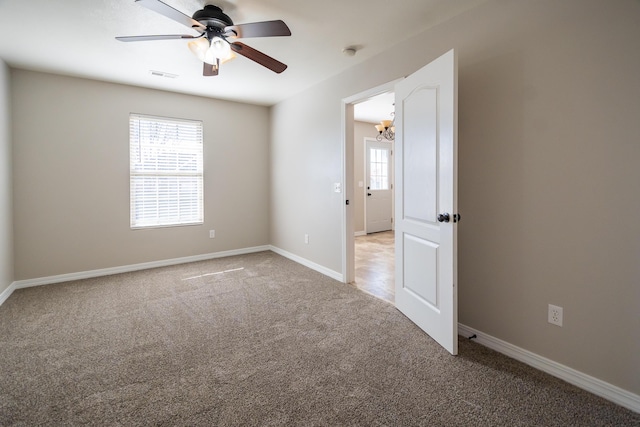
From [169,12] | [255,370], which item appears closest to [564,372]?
[255,370]

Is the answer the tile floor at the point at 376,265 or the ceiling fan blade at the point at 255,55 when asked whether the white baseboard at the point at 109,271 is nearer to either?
the tile floor at the point at 376,265

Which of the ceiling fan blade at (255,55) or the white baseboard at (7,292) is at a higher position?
the ceiling fan blade at (255,55)

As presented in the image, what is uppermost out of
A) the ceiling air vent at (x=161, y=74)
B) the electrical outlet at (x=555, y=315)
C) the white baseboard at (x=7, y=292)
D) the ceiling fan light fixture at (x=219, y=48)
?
the ceiling air vent at (x=161, y=74)

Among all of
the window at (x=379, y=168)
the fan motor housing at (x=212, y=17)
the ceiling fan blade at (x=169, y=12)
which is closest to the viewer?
the ceiling fan blade at (x=169, y=12)

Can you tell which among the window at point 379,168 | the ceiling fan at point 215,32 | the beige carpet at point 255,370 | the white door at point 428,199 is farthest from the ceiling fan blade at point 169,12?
the window at point 379,168

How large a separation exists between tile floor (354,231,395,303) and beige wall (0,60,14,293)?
378cm

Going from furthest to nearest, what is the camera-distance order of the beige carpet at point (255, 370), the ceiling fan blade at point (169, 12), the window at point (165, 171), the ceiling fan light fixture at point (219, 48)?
the window at point (165, 171) < the ceiling fan light fixture at point (219, 48) < the ceiling fan blade at point (169, 12) < the beige carpet at point (255, 370)

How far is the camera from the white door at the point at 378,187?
7043 millimetres

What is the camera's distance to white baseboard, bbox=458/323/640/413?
1606 millimetres

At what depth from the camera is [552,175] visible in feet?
6.07

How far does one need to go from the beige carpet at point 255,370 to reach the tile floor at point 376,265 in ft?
1.25

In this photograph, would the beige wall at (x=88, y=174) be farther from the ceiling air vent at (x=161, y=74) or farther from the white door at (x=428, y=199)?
the white door at (x=428, y=199)

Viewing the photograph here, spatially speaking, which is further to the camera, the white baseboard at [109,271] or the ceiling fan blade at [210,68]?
the white baseboard at [109,271]

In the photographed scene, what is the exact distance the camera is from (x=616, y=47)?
5.24ft
